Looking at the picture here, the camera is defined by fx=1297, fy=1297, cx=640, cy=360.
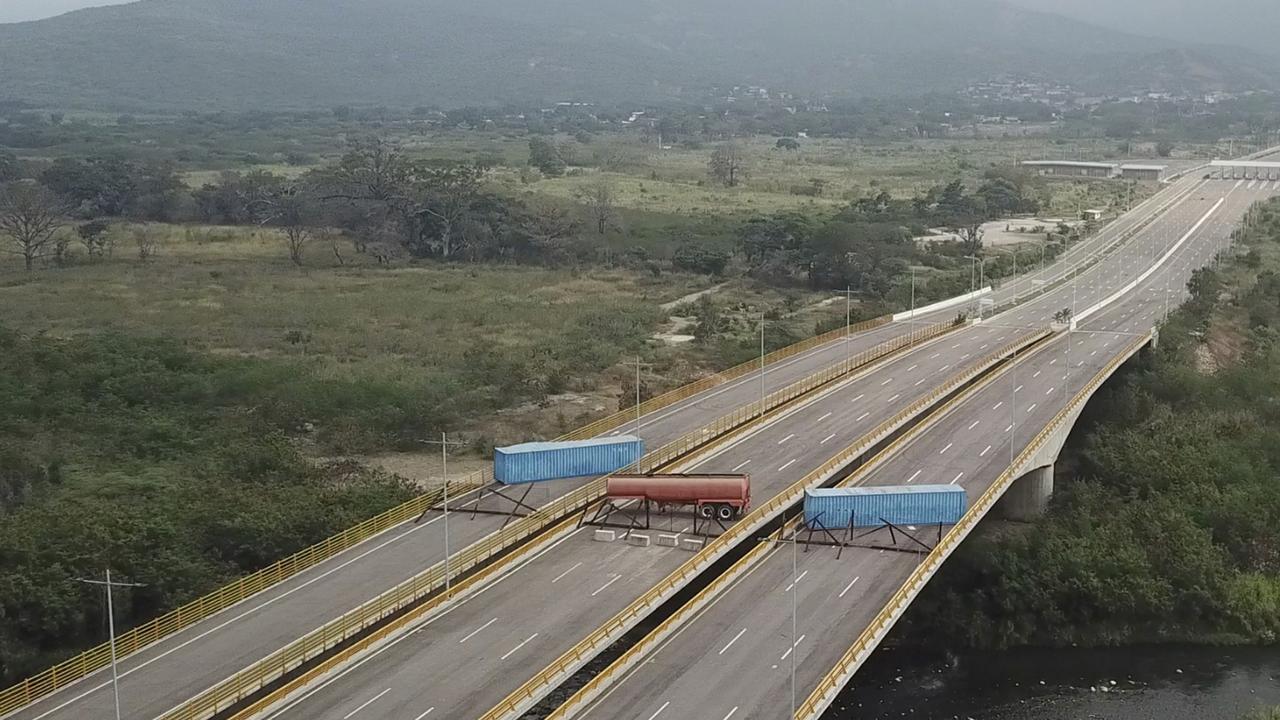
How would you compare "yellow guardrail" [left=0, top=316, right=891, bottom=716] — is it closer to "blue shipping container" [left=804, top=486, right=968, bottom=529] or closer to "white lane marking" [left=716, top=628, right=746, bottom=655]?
"blue shipping container" [left=804, top=486, right=968, bottom=529]

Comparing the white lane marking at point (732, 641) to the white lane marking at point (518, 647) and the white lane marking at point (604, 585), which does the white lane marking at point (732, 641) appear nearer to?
the white lane marking at point (604, 585)

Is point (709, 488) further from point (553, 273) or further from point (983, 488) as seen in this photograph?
point (553, 273)

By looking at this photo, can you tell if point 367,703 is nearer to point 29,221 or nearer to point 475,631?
point 475,631

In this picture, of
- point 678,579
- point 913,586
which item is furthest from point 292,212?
point 913,586

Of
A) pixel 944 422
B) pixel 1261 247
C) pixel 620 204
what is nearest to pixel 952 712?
pixel 944 422

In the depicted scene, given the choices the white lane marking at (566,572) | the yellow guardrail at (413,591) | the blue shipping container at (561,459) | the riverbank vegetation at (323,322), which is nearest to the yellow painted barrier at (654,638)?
the yellow guardrail at (413,591)

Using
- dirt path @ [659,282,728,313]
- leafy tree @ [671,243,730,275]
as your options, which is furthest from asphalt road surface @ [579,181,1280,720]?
leafy tree @ [671,243,730,275]
